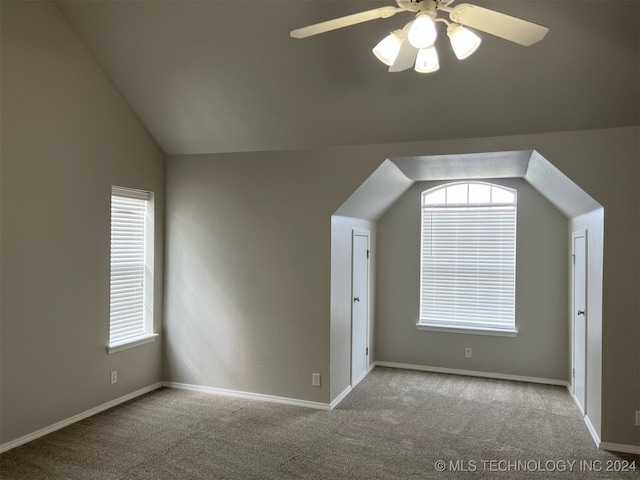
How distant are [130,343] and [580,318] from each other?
14.7 feet

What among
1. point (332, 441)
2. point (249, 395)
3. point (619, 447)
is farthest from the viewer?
point (249, 395)

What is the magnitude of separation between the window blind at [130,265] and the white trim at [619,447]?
173 inches

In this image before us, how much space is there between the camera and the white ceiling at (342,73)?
313 cm

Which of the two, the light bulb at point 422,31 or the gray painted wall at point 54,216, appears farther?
the gray painted wall at point 54,216

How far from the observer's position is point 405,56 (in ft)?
7.84

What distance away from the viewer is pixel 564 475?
3283mm

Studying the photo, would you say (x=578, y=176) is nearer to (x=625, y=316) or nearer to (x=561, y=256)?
(x=625, y=316)

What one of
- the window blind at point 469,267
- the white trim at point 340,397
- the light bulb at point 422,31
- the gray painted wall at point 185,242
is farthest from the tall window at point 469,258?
the light bulb at point 422,31

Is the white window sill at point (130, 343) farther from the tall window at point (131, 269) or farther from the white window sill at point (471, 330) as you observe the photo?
the white window sill at point (471, 330)

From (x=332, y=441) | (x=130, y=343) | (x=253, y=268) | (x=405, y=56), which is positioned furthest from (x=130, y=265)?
(x=405, y=56)

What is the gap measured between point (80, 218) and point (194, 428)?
210cm

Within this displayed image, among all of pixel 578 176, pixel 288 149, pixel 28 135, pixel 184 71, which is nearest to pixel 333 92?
pixel 288 149

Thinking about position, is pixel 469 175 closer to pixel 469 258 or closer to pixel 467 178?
pixel 467 178

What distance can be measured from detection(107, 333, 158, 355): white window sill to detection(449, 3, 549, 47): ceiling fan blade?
4.07 m
